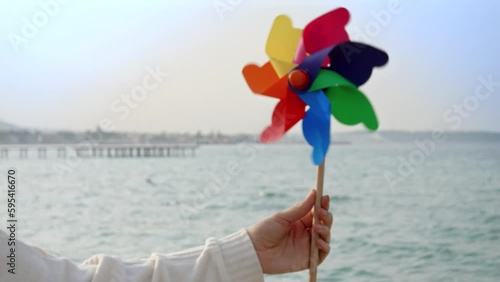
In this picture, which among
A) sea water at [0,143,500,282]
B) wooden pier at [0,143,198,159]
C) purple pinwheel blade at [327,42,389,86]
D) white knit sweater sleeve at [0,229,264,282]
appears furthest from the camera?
wooden pier at [0,143,198,159]

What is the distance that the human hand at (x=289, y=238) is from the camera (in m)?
1.05

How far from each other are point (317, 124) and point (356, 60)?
117 mm

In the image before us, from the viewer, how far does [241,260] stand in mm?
1021

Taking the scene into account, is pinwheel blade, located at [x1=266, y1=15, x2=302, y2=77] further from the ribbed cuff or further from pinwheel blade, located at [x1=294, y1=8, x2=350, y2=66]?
the ribbed cuff

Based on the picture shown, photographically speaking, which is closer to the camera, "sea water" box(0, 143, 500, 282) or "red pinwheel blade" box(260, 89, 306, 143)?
"red pinwheel blade" box(260, 89, 306, 143)

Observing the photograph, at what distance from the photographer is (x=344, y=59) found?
1.09m

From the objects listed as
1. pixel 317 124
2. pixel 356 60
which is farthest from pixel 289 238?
pixel 356 60

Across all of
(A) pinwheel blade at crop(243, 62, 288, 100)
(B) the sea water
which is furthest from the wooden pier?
(A) pinwheel blade at crop(243, 62, 288, 100)

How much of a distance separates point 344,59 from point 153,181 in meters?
17.9

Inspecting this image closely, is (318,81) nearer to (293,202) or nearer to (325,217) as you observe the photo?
(325,217)

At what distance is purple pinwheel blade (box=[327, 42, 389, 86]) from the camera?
3.42 ft

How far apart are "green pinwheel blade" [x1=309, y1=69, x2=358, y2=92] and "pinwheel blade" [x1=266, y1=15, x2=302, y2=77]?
0.07 metres

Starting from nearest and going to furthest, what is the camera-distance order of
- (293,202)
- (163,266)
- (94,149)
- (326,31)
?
1. (163,266)
2. (326,31)
3. (293,202)
4. (94,149)

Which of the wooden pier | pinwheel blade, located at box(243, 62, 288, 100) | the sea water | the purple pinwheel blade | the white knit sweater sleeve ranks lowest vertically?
the wooden pier
